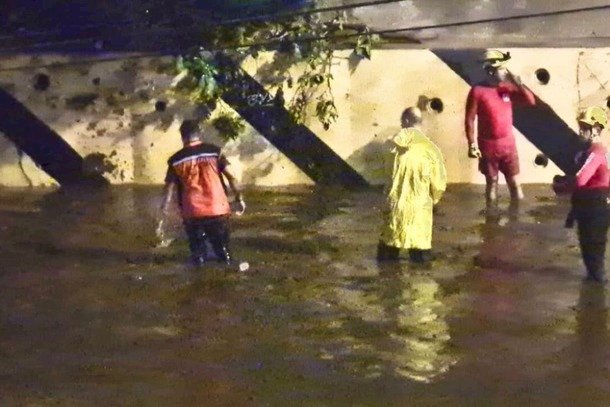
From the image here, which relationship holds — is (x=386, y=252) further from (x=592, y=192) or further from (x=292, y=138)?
(x=292, y=138)

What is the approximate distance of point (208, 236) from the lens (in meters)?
8.82

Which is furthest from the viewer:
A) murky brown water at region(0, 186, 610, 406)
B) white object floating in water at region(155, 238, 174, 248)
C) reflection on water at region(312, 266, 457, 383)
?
white object floating in water at region(155, 238, 174, 248)

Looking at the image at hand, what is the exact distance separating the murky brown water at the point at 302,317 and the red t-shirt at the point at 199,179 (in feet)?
1.72

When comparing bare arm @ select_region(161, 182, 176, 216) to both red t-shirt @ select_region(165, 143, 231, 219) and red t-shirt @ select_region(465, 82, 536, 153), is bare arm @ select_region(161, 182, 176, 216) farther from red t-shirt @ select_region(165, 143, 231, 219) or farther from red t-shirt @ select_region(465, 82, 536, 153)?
red t-shirt @ select_region(465, 82, 536, 153)

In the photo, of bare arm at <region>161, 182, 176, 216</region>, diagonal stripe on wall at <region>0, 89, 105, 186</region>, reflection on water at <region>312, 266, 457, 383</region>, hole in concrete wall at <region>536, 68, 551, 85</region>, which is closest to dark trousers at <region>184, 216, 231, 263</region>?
bare arm at <region>161, 182, 176, 216</region>

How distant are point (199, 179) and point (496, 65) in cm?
369

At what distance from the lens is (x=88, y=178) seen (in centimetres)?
1242

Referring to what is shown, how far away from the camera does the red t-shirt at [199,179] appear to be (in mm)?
8539

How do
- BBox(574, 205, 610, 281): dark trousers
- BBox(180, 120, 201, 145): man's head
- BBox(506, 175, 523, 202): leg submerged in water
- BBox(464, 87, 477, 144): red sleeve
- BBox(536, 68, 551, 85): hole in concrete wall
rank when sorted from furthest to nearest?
BBox(536, 68, 551, 85): hole in concrete wall → BBox(506, 175, 523, 202): leg submerged in water → BBox(464, 87, 477, 144): red sleeve → BBox(180, 120, 201, 145): man's head → BBox(574, 205, 610, 281): dark trousers

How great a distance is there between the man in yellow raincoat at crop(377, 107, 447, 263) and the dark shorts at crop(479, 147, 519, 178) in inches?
92.3

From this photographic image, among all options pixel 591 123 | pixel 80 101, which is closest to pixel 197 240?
pixel 591 123

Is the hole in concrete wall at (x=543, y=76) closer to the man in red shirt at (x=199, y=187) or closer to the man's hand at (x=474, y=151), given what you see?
the man's hand at (x=474, y=151)

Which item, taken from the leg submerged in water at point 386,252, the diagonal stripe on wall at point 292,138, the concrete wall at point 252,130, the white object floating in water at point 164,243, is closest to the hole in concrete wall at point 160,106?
the concrete wall at point 252,130

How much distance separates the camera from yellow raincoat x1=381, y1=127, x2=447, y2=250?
28.1 feet
